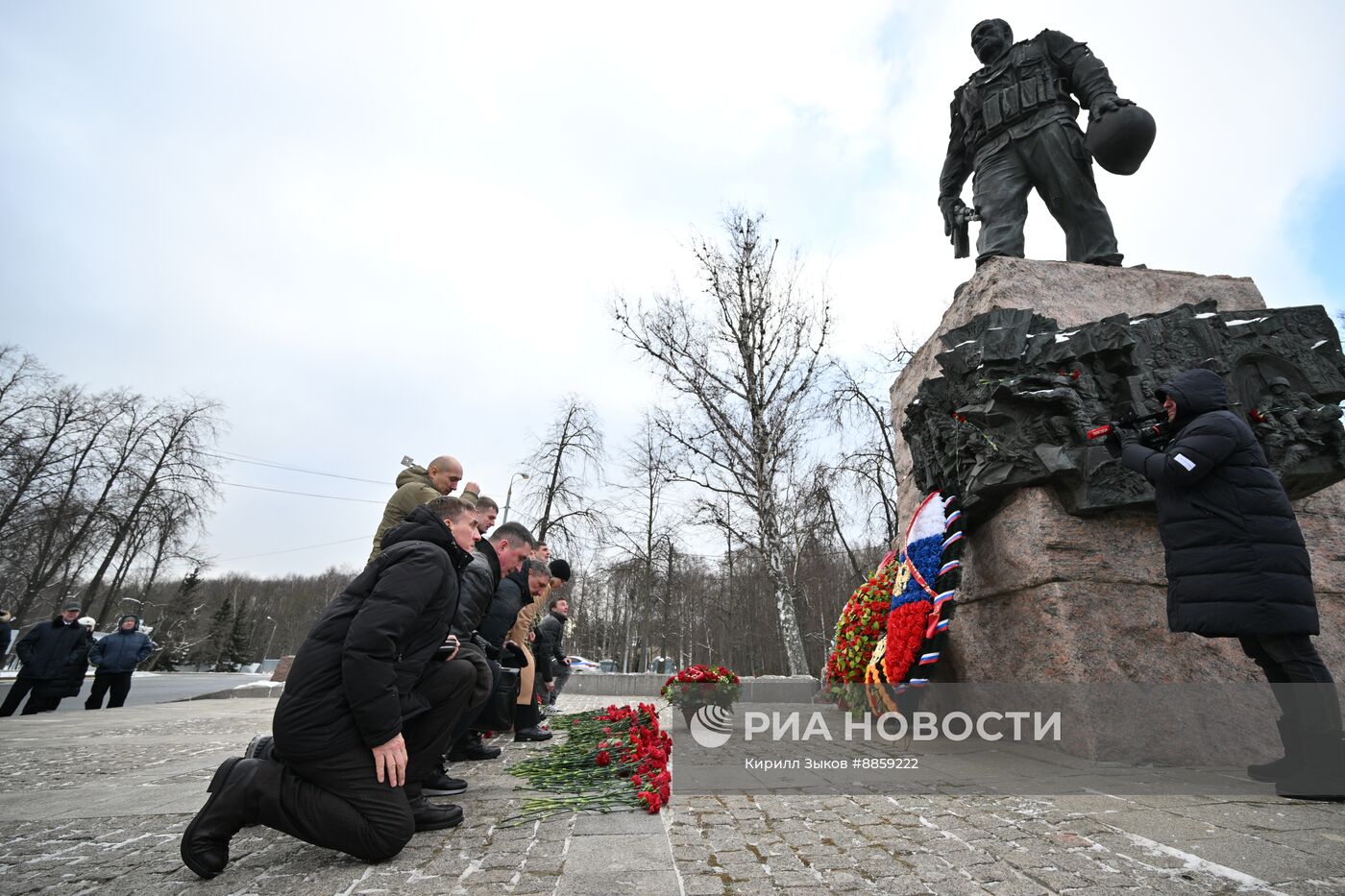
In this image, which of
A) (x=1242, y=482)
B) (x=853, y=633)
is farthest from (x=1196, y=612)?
(x=853, y=633)

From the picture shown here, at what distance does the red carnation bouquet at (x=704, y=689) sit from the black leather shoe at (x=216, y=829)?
138 inches

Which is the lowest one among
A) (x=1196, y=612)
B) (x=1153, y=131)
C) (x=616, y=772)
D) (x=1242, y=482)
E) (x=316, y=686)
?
(x=616, y=772)

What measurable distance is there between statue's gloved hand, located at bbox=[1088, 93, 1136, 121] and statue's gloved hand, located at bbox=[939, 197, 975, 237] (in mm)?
1186

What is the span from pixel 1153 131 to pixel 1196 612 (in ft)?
12.6

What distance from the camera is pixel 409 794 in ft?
8.21

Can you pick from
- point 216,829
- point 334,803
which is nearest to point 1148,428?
point 334,803

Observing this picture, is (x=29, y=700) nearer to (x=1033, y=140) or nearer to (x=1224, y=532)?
(x=1224, y=532)

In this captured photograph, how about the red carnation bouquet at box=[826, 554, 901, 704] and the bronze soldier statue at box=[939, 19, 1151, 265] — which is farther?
the bronze soldier statue at box=[939, 19, 1151, 265]

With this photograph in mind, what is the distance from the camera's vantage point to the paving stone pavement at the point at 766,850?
1.78 metres

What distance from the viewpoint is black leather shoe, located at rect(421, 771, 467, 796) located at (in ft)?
9.83

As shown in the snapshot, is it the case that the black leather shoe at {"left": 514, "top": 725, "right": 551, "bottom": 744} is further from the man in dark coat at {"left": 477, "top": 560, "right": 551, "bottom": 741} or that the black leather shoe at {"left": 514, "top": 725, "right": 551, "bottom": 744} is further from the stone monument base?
the stone monument base

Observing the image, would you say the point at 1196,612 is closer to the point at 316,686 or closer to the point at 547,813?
the point at 547,813

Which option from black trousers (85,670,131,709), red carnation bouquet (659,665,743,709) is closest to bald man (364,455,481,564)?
red carnation bouquet (659,665,743,709)

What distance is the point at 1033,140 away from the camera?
18.4ft
